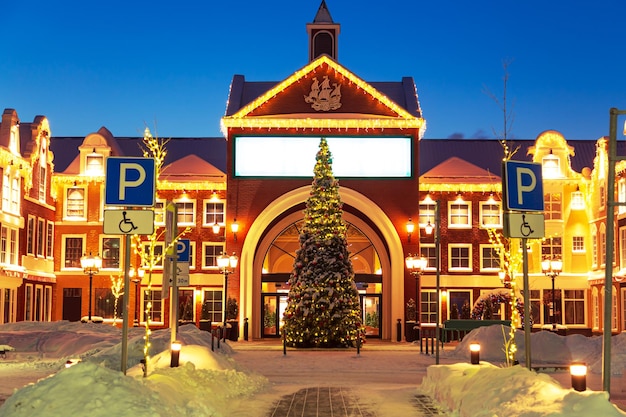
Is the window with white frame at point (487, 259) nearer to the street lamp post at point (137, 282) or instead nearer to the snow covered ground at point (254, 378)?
the snow covered ground at point (254, 378)

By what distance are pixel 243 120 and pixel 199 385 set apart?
32294mm

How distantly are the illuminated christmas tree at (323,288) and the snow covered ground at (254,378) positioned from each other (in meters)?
1.94

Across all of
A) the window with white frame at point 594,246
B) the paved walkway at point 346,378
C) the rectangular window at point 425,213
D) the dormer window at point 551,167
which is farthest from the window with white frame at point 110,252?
the window with white frame at point 594,246

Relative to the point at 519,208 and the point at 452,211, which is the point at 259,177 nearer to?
the point at 452,211

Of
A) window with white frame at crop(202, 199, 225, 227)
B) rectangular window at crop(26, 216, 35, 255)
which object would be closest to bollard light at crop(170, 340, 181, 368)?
rectangular window at crop(26, 216, 35, 255)

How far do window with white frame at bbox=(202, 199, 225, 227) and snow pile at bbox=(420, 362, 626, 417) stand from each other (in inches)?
1402

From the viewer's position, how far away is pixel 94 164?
5303cm

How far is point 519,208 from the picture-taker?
1503 centimetres

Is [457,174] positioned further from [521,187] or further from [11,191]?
[521,187]

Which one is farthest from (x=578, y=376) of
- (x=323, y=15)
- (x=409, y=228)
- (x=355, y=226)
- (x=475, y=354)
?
(x=323, y=15)

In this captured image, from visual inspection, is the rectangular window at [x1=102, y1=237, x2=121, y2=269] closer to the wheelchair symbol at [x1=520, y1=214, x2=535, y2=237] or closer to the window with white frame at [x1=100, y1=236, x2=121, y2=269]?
the window with white frame at [x1=100, y1=236, x2=121, y2=269]

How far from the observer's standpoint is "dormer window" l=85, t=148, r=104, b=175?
52938 mm

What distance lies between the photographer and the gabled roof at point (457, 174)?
52.5m

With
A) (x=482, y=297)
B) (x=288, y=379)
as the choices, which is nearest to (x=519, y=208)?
(x=288, y=379)
